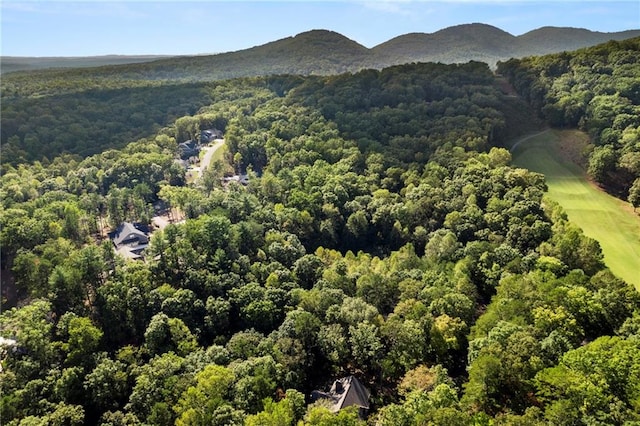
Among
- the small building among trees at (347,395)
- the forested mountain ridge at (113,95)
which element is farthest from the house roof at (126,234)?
the small building among trees at (347,395)

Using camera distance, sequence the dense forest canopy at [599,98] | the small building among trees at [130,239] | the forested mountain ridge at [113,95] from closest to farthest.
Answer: the small building among trees at [130,239], the dense forest canopy at [599,98], the forested mountain ridge at [113,95]

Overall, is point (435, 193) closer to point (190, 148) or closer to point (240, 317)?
point (240, 317)

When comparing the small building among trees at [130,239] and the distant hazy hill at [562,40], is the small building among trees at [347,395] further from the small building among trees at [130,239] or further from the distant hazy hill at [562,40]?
the distant hazy hill at [562,40]

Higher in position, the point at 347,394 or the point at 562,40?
the point at 562,40

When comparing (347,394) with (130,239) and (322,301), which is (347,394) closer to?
(322,301)

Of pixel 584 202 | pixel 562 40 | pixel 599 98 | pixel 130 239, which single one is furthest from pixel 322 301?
pixel 562 40

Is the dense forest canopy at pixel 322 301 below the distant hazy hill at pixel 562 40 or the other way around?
below
